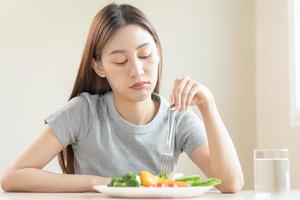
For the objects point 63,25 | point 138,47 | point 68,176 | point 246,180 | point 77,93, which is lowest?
point 246,180

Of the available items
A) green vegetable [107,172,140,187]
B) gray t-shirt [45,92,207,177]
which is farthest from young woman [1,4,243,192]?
green vegetable [107,172,140,187]

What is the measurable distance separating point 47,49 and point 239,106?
1.25 m

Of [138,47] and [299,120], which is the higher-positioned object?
[138,47]

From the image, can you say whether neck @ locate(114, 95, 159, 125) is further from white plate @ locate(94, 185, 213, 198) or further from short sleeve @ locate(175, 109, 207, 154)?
white plate @ locate(94, 185, 213, 198)

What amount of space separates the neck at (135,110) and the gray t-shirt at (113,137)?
27mm

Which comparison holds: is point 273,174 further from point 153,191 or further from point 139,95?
point 139,95

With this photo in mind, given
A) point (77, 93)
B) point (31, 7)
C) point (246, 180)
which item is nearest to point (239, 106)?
point (246, 180)

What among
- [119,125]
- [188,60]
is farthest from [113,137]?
[188,60]

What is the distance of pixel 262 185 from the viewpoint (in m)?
1.16

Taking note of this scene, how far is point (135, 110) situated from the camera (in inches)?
68.0

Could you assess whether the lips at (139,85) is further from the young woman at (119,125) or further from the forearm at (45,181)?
the forearm at (45,181)

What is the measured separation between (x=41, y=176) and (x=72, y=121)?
243 mm

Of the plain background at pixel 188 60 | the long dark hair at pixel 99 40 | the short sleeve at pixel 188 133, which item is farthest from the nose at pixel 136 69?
the plain background at pixel 188 60

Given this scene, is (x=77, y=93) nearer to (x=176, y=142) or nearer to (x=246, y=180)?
(x=176, y=142)
